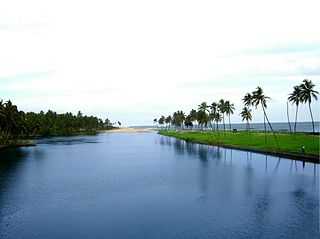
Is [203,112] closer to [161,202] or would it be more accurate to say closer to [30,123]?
[30,123]

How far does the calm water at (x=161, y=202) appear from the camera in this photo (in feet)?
76.2

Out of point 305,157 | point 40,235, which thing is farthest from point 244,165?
point 40,235

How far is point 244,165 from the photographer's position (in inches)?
2212

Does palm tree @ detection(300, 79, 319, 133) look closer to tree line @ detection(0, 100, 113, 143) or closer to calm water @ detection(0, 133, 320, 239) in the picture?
calm water @ detection(0, 133, 320, 239)

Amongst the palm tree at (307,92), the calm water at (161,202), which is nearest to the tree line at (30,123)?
the calm water at (161,202)

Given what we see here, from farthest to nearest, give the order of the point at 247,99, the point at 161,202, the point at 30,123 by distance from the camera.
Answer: the point at 30,123 → the point at 247,99 → the point at 161,202

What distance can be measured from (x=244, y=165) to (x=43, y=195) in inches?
1320

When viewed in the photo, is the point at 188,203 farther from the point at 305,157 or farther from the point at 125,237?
the point at 305,157

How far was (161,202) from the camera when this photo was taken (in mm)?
31203

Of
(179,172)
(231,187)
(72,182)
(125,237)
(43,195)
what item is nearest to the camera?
(125,237)

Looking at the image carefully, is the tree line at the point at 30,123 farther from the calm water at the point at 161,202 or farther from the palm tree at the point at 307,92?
the palm tree at the point at 307,92

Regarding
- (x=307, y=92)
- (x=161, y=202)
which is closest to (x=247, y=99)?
(x=307, y=92)

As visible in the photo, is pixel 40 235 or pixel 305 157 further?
pixel 305 157

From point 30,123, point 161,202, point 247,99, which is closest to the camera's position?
point 161,202
